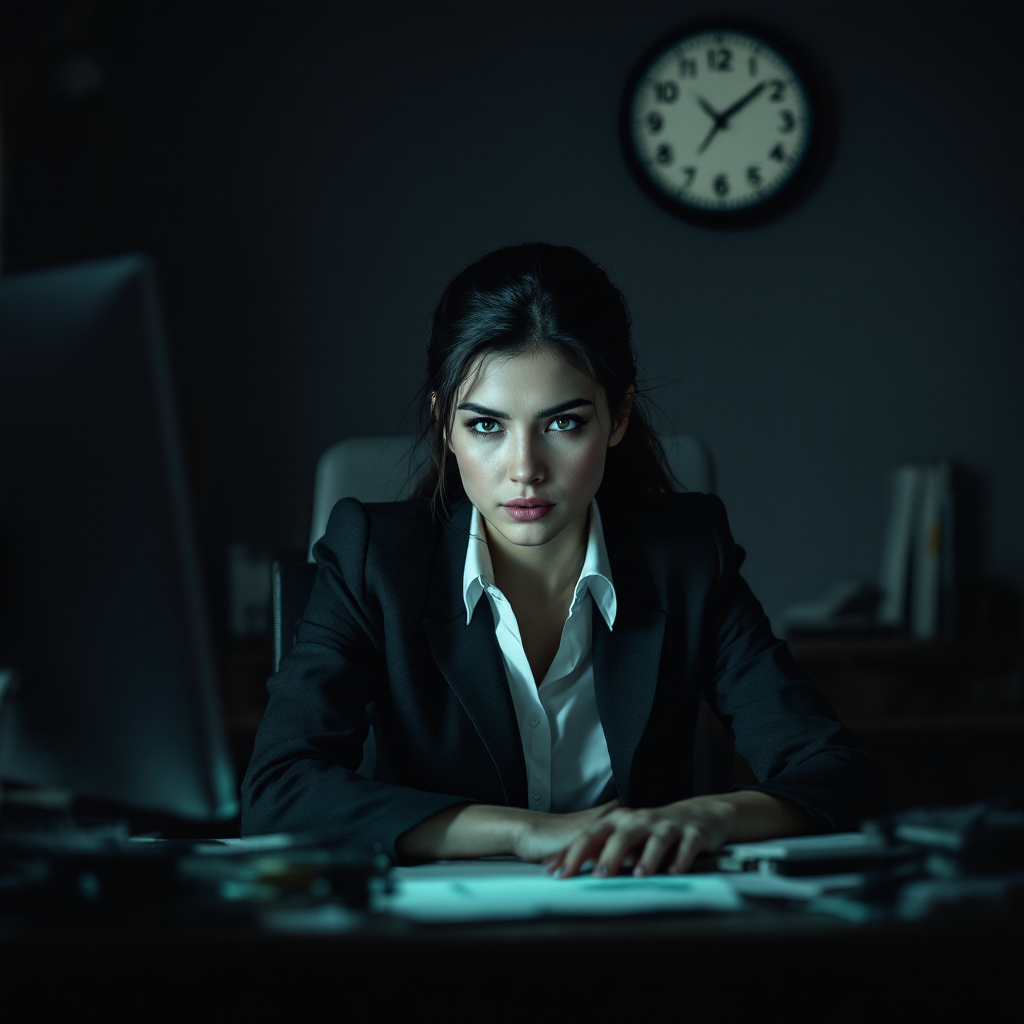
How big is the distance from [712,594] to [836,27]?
2.03 metres

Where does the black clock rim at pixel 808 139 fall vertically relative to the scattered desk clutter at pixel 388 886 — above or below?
above

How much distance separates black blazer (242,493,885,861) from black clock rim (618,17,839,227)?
59.8 inches

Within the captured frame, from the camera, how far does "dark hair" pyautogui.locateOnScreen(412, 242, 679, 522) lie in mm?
1187

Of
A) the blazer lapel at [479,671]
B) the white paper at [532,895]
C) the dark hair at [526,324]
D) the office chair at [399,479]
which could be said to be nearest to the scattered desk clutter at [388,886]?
the white paper at [532,895]

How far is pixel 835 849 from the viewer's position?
708 mm

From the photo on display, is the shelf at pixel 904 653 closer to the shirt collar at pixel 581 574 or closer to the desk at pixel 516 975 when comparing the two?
the shirt collar at pixel 581 574

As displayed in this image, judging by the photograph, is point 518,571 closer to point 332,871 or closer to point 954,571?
point 332,871

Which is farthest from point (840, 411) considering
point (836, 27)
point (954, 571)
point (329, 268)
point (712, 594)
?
point (712, 594)

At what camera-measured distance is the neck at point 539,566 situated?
4.32 feet

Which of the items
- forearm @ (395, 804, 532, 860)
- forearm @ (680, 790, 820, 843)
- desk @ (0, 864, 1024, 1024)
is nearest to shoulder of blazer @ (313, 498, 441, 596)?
forearm @ (395, 804, 532, 860)

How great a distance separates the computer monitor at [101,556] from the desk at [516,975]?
0.39 ft

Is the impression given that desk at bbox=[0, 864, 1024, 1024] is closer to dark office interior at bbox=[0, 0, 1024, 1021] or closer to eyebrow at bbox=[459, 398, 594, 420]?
eyebrow at bbox=[459, 398, 594, 420]

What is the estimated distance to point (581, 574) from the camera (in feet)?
4.21

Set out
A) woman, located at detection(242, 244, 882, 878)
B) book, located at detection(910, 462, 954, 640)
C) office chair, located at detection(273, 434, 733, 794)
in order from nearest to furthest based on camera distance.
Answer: woman, located at detection(242, 244, 882, 878)
office chair, located at detection(273, 434, 733, 794)
book, located at detection(910, 462, 954, 640)
